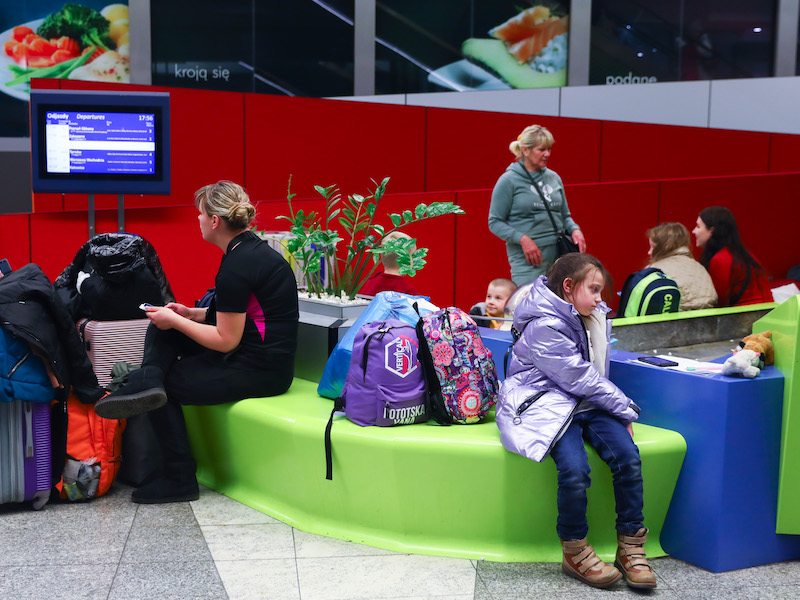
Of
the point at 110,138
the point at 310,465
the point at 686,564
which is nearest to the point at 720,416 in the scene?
the point at 686,564

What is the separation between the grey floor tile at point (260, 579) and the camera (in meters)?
2.90

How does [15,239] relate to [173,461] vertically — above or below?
above

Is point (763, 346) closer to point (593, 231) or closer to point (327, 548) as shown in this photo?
point (327, 548)

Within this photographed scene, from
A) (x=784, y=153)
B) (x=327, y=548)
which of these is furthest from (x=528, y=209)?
(x=784, y=153)

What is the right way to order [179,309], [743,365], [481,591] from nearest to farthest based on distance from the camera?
[481,591] < [743,365] < [179,309]

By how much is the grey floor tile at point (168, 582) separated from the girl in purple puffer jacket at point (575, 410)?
3.42 feet

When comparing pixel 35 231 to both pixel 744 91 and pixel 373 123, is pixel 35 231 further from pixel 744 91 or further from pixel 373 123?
pixel 744 91

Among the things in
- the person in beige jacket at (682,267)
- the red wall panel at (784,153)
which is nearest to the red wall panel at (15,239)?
the person in beige jacket at (682,267)

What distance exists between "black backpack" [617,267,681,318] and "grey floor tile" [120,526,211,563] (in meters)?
2.29

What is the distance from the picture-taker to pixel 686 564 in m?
3.18

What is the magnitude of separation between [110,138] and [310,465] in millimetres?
2221

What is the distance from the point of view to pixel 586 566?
2.98m

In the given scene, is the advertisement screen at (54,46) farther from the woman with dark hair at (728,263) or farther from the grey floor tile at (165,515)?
the grey floor tile at (165,515)

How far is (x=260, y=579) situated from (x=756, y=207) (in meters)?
6.23
